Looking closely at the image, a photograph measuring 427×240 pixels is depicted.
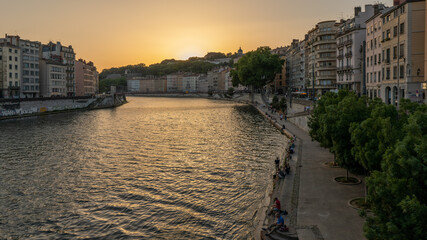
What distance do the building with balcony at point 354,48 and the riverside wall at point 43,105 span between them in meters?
88.2

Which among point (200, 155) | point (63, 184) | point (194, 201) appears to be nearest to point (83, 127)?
point (200, 155)

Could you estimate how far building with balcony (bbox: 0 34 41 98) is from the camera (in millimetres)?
126188

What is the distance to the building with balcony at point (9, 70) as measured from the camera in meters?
118

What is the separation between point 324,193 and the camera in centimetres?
2692

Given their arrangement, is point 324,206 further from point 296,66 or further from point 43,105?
point 296,66

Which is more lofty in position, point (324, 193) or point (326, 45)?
point (326, 45)

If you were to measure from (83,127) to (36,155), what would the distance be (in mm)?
34319

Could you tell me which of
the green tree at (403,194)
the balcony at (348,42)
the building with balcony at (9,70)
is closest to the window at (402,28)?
the balcony at (348,42)

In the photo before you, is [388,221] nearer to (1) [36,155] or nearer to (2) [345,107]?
(2) [345,107]

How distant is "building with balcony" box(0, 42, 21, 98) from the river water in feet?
205

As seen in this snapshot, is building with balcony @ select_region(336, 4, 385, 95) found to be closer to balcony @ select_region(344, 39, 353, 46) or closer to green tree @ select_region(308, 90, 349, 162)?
balcony @ select_region(344, 39, 353, 46)

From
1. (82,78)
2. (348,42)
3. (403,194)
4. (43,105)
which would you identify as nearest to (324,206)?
(403,194)

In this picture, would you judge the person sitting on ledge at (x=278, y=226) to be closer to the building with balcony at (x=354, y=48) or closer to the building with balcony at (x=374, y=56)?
the building with balcony at (x=374, y=56)

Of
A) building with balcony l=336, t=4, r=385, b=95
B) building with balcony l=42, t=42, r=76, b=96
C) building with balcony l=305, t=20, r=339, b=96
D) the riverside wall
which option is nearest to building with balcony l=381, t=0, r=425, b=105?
building with balcony l=336, t=4, r=385, b=95
